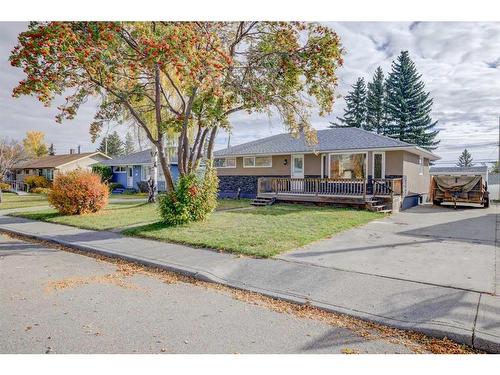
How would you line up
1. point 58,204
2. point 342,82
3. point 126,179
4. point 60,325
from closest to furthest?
point 60,325 < point 342,82 < point 58,204 < point 126,179

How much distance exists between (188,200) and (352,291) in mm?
6389

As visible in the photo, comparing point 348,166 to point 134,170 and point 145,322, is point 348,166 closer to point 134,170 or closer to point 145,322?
point 145,322

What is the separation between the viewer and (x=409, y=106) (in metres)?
37.8

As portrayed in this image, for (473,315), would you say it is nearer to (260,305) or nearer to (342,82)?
(260,305)

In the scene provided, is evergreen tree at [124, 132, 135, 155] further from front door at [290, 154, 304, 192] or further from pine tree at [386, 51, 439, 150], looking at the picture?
pine tree at [386, 51, 439, 150]

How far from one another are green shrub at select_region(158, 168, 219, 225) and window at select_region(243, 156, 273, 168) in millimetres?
10396

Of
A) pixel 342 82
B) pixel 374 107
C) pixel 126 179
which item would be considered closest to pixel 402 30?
pixel 342 82

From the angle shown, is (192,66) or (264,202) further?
(264,202)

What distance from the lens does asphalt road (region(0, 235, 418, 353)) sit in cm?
316

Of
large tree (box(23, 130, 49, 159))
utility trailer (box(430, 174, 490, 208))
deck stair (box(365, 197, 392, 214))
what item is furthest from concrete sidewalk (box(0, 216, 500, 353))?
large tree (box(23, 130, 49, 159))

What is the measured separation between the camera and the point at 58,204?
12984 mm

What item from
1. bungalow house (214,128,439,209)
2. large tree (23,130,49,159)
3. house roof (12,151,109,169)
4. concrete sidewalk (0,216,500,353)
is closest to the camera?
concrete sidewalk (0,216,500,353)

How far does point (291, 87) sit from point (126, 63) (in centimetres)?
479

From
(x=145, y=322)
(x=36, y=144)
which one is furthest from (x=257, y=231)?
(x=36, y=144)
